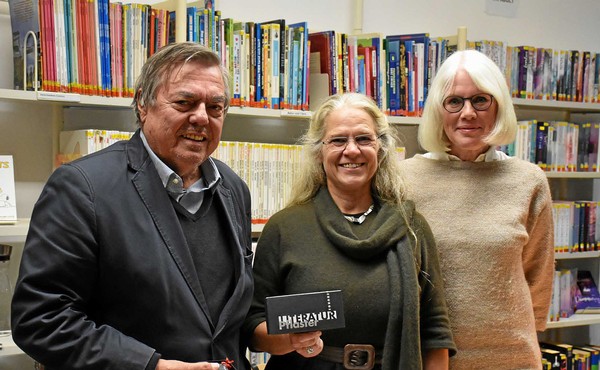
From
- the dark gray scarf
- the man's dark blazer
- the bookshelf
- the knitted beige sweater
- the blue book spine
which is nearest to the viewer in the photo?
the man's dark blazer

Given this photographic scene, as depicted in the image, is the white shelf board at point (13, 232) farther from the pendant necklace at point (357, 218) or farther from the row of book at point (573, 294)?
the row of book at point (573, 294)

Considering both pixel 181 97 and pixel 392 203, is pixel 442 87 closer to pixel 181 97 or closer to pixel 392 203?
pixel 392 203

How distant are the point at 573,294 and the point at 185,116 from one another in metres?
3.07

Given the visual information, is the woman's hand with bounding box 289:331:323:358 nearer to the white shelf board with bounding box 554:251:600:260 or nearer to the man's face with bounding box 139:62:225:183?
the man's face with bounding box 139:62:225:183

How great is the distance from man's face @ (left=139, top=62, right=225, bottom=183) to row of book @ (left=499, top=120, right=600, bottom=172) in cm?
246

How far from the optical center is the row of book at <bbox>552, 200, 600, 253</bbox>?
3922 millimetres

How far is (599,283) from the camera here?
171 inches

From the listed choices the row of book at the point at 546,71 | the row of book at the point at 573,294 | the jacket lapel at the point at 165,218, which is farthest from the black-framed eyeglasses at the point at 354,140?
the row of book at the point at 573,294

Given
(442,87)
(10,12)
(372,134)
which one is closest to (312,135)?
(372,134)

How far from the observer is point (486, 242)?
7.20 ft

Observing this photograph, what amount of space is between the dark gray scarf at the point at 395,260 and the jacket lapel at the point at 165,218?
20.2 inches

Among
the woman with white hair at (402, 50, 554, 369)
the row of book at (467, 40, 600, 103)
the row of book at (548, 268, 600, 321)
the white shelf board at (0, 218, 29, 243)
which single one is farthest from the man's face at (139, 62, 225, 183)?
the row of book at (548, 268, 600, 321)

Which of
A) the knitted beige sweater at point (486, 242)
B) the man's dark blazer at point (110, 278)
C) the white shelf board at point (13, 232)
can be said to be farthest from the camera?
the white shelf board at point (13, 232)

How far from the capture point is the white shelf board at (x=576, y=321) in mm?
3818
